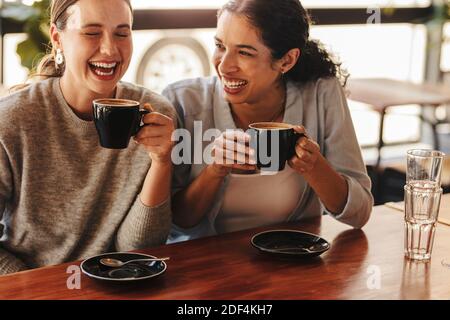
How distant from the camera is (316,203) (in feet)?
6.55

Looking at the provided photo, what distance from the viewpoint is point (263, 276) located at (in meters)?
1.41

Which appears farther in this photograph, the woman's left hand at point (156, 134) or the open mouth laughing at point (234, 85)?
the open mouth laughing at point (234, 85)

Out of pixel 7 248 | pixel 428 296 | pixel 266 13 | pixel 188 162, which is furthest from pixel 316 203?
pixel 7 248

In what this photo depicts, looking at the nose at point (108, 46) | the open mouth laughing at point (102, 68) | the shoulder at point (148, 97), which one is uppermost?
the nose at point (108, 46)

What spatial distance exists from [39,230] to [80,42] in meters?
0.47

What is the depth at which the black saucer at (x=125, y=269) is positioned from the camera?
1.36 metres

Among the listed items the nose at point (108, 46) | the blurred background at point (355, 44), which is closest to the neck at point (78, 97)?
the nose at point (108, 46)

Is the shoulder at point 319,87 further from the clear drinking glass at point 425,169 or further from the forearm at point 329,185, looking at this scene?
the clear drinking glass at point 425,169

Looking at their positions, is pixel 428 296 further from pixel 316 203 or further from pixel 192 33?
pixel 192 33

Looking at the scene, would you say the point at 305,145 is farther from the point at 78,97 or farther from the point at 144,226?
the point at 78,97

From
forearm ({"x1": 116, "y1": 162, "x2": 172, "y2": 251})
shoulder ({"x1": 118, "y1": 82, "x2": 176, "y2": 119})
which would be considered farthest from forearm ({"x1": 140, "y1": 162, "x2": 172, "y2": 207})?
shoulder ({"x1": 118, "y1": 82, "x2": 176, "y2": 119})

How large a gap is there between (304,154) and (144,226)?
0.42m

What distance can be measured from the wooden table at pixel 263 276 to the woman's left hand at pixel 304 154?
181 millimetres

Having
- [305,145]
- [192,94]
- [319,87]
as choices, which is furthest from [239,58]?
[305,145]
